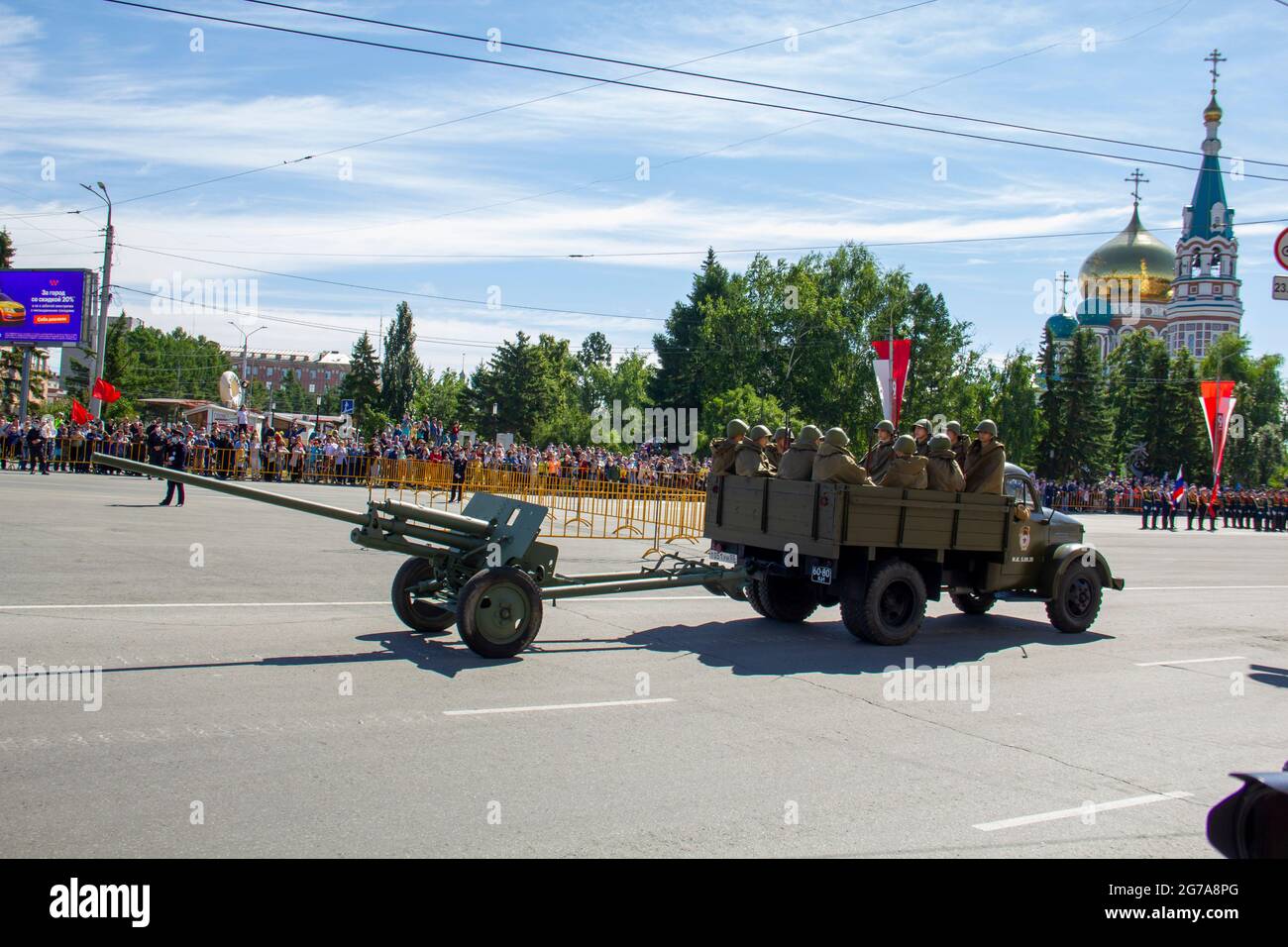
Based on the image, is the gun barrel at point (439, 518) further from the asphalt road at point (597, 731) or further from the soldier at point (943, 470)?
the soldier at point (943, 470)

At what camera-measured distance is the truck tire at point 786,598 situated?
12336 millimetres

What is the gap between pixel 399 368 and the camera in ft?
331

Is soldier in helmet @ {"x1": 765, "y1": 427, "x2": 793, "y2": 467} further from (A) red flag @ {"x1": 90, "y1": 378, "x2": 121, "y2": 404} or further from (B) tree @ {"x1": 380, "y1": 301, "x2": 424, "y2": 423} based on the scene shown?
(B) tree @ {"x1": 380, "y1": 301, "x2": 424, "y2": 423}

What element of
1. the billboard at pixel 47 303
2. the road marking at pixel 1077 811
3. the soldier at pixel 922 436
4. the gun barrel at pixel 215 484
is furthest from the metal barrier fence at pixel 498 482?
the road marking at pixel 1077 811

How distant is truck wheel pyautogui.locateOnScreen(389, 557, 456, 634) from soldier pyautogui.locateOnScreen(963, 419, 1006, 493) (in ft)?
19.5

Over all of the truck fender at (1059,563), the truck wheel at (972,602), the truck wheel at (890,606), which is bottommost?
the truck wheel at (972,602)

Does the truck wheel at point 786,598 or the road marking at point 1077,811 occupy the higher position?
the truck wheel at point 786,598

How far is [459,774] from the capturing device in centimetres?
611

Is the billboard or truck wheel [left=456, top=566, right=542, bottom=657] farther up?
the billboard

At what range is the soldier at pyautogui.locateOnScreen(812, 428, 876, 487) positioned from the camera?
10.8 m

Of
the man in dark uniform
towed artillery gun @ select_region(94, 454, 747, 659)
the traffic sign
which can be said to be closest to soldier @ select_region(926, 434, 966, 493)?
towed artillery gun @ select_region(94, 454, 747, 659)

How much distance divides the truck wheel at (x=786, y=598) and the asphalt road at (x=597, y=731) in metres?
0.31
